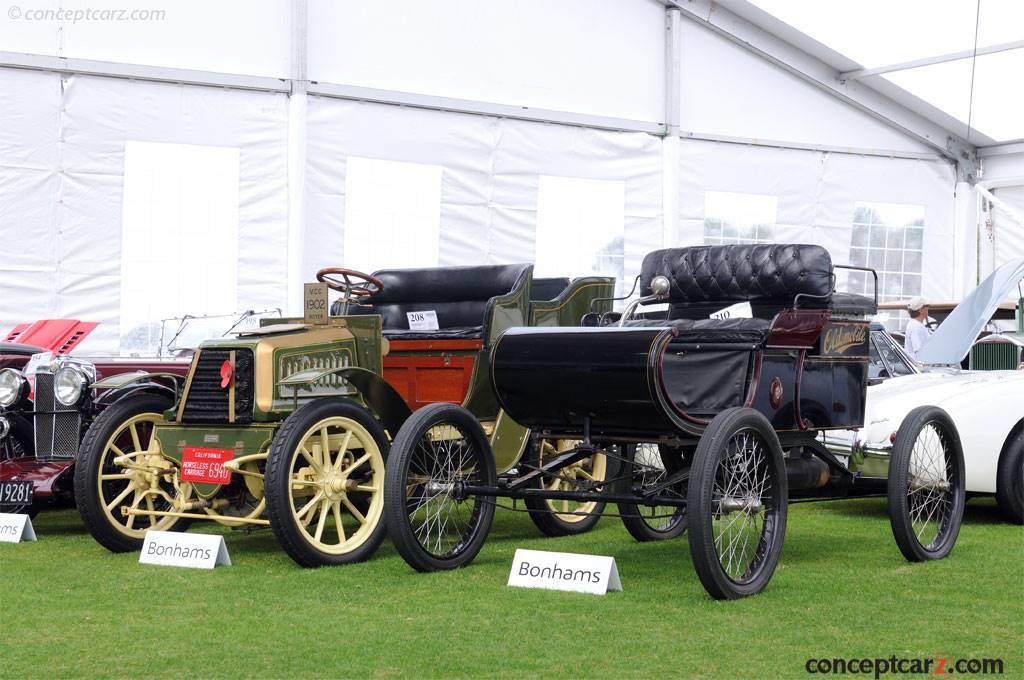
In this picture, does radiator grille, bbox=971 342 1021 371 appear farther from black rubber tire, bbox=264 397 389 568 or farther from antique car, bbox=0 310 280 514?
black rubber tire, bbox=264 397 389 568

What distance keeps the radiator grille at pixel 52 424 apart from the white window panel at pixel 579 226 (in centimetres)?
731

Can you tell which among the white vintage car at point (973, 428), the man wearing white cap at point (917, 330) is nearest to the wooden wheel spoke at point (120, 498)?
the white vintage car at point (973, 428)

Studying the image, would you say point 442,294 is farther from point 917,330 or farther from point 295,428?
point 917,330

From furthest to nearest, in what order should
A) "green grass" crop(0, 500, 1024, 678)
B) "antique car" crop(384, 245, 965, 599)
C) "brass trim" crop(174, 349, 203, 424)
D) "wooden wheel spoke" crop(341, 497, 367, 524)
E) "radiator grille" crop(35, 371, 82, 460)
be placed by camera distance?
"radiator grille" crop(35, 371, 82, 460) → "brass trim" crop(174, 349, 203, 424) → "wooden wheel spoke" crop(341, 497, 367, 524) → "antique car" crop(384, 245, 965, 599) → "green grass" crop(0, 500, 1024, 678)

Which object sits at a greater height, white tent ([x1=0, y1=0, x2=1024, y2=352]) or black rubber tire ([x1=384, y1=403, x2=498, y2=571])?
white tent ([x1=0, y1=0, x2=1024, y2=352])

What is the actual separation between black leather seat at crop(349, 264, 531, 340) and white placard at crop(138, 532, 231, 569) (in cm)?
174

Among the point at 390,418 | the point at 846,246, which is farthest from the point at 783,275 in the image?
the point at 846,246

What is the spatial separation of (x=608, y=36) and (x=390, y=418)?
9.12 meters

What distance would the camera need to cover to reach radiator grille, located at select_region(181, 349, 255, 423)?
5891mm

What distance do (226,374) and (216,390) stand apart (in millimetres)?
116

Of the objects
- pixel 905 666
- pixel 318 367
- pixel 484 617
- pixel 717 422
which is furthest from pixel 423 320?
pixel 905 666

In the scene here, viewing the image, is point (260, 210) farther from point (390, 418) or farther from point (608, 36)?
point (390, 418)

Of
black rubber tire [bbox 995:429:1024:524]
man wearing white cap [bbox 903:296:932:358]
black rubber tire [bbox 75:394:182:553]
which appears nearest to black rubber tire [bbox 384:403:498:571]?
black rubber tire [bbox 75:394:182:553]

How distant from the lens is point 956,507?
576 cm
